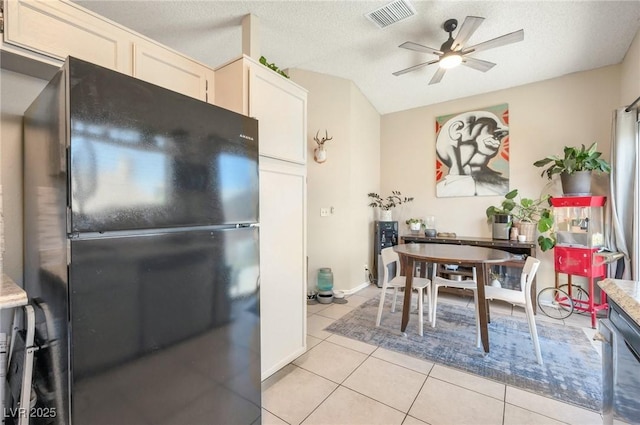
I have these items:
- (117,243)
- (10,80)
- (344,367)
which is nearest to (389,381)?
(344,367)

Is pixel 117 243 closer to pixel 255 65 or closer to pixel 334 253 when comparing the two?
pixel 255 65

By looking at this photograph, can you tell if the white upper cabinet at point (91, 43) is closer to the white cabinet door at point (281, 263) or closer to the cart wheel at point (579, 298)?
the white cabinet door at point (281, 263)

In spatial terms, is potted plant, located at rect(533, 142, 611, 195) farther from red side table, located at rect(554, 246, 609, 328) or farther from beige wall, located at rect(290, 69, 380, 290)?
beige wall, located at rect(290, 69, 380, 290)

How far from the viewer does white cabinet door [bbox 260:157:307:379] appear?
1832mm

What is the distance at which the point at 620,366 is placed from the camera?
0.97 meters

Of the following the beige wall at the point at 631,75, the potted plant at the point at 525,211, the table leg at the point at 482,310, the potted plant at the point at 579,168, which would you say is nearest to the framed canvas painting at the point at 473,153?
the potted plant at the point at 525,211

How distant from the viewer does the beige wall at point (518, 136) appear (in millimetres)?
3248

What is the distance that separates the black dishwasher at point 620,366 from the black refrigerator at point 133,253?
4.79 feet

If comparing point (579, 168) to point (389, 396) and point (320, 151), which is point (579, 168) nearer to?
point (320, 151)

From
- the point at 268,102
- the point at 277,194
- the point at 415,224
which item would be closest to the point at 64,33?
the point at 268,102

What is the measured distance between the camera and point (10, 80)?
1.30 metres

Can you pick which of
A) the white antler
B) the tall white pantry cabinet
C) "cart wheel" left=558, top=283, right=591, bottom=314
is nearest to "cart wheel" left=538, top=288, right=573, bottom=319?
"cart wheel" left=558, top=283, right=591, bottom=314

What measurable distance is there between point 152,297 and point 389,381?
5.74ft

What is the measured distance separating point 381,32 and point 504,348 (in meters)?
3.18
